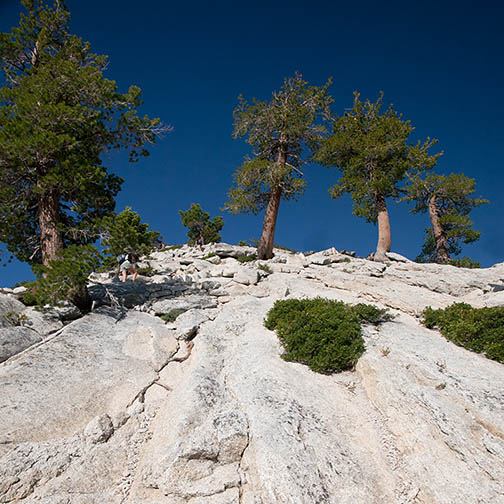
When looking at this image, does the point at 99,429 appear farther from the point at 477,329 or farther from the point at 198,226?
the point at 198,226

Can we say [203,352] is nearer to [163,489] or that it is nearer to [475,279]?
[163,489]

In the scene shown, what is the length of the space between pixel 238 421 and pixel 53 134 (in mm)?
11268

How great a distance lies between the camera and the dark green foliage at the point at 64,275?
9.23 meters

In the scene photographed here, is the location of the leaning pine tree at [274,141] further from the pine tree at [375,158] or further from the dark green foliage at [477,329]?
the dark green foliage at [477,329]

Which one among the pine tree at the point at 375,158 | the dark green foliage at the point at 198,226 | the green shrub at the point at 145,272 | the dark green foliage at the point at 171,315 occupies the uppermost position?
the dark green foliage at the point at 198,226

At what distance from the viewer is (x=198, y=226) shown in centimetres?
4731

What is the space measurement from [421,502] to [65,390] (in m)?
7.54

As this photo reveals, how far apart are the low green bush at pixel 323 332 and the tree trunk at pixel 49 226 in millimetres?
8972

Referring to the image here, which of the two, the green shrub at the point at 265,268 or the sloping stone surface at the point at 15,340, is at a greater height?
the green shrub at the point at 265,268

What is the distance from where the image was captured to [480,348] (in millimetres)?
8375

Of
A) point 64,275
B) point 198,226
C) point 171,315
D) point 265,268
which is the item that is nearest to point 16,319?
point 64,275

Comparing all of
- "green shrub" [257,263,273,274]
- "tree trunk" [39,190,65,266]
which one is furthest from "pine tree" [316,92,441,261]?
"tree trunk" [39,190,65,266]

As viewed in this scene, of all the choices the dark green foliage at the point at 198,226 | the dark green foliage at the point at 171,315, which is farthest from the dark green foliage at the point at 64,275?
the dark green foliage at the point at 198,226

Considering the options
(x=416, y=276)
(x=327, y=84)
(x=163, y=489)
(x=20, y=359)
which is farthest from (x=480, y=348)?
(x=327, y=84)
